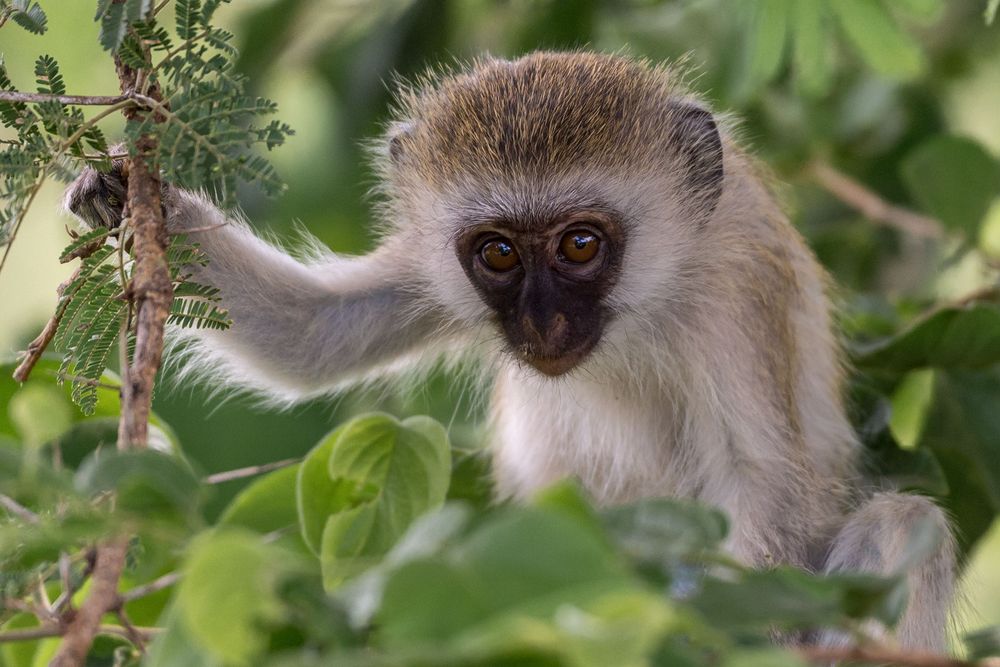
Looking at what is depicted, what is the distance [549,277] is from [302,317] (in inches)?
35.5

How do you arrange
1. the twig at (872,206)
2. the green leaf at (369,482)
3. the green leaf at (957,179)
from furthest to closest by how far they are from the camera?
the twig at (872,206)
the green leaf at (957,179)
the green leaf at (369,482)

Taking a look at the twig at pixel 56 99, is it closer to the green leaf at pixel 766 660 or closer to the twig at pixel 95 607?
the twig at pixel 95 607

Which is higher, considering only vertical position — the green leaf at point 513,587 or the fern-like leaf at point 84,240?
the fern-like leaf at point 84,240

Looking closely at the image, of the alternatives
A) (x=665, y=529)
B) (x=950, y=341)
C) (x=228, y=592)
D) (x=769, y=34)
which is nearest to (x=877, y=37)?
(x=769, y=34)

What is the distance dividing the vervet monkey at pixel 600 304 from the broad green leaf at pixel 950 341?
0.36 metres

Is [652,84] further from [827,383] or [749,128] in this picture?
[749,128]

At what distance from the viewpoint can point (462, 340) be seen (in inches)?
176

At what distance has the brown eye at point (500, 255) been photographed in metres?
4.01

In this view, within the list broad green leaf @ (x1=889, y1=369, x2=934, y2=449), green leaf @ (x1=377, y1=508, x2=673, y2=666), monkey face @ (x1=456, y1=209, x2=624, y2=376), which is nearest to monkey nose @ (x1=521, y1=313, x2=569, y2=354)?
monkey face @ (x1=456, y1=209, x2=624, y2=376)

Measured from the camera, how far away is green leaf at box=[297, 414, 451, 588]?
2.17m

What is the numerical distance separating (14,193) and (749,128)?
4281 millimetres

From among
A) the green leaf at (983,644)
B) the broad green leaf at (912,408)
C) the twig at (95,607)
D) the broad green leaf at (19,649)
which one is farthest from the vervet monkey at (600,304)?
the twig at (95,607)

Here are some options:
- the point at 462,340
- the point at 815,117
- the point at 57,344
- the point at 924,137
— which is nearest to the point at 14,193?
the point at 57,344

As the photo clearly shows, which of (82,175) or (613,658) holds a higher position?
(82,175)
